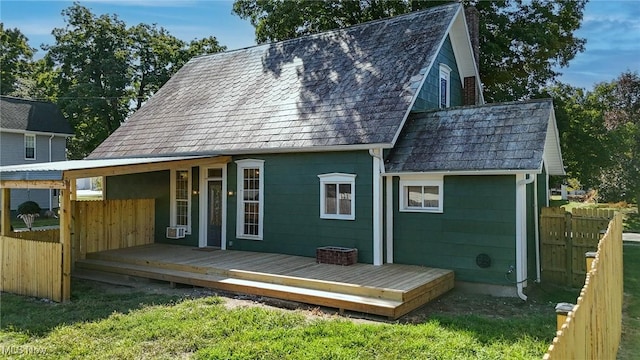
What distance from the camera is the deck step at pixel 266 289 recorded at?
7038 mm

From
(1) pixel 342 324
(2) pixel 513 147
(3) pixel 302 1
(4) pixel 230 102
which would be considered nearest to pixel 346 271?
(1) pixel 342 324

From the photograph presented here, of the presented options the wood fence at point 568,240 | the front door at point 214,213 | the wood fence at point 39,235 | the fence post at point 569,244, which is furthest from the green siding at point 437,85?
the wood fence at point 39,235

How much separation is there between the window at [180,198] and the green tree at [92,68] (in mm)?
17390

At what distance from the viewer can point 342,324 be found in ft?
21.4

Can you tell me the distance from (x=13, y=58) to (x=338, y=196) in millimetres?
39122

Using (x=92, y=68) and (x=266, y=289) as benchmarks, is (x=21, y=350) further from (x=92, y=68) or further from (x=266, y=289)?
(x=92, y=68)

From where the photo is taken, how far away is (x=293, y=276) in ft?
27.8

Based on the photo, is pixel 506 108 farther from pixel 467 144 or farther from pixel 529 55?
pixel 529 55

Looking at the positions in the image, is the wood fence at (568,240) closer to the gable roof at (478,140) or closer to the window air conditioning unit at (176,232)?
the gable roof at (478,140)

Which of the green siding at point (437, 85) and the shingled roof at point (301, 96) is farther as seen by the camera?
the green siding at point (437, 85)

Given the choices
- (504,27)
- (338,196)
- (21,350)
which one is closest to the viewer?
A: (21,350)

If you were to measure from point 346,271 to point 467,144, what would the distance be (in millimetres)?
3628

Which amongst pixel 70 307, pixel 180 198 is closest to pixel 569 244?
pixel 70 307

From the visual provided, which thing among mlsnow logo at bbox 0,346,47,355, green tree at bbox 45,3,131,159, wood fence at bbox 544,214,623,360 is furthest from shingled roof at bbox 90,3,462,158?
green tree at bbox 45,3,131,159
